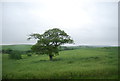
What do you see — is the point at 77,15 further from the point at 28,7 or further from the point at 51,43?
the point at 28,7

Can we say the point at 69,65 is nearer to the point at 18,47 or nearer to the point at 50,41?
the point at 50,41

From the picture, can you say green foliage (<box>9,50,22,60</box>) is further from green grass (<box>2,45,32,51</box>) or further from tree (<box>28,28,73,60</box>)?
tree (<box>28,28,73,60</box>)

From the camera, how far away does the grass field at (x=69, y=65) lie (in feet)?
9.55

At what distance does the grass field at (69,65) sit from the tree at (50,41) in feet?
0.47

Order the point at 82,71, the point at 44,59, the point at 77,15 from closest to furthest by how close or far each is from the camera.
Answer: the point at 82,71, the point at 44,59, the point at 77,15

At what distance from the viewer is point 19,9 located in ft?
11.2

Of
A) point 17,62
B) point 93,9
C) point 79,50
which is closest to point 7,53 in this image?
point 17,62

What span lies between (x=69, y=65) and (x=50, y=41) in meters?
0.76

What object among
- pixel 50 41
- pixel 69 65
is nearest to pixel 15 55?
pixel 50 41

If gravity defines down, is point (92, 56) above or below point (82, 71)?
above

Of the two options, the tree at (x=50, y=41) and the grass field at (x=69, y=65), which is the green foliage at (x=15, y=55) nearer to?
the grass field at (x=69, y=65)

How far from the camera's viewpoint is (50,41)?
3182 mm

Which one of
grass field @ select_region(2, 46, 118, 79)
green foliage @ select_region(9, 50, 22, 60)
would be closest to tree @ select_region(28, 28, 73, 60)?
grass field @ select_region(2, 46, 118, 79)

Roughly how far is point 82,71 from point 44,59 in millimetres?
982
